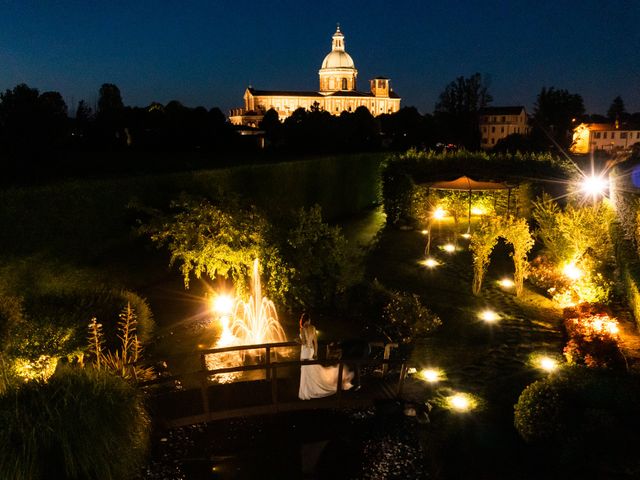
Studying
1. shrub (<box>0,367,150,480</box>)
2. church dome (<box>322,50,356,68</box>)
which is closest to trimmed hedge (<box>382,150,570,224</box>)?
shrub (<box>0,367,150,480</box>)

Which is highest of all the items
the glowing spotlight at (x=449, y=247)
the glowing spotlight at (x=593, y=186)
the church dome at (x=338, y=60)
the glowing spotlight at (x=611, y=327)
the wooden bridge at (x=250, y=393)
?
the church dome at (x=338, y=60)

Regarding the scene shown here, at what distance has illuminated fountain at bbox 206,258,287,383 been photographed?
1226 centimetres

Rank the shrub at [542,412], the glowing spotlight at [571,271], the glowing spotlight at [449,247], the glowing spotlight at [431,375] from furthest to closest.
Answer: the glowing spotlight at [449,247], the glowing spotlight at [571,271], the glowing spotlight at [431,375], the shrub at [542,412]

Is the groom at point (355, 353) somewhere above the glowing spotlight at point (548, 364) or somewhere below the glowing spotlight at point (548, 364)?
above

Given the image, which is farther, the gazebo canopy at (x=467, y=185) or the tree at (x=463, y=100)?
the tree at (x=463, y=100)

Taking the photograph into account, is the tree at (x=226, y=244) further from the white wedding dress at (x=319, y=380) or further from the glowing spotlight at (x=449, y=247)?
the glowing spotlight at (x=449, y=247)

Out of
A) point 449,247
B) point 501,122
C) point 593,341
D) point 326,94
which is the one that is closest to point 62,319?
point 593,341

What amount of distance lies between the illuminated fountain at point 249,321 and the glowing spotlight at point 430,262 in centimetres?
650

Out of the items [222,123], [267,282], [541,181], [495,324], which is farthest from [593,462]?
[222,123]

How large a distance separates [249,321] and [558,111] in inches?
3630

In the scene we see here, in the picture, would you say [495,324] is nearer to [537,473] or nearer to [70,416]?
A: [537,473]

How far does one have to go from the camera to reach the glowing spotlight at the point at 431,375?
1016cm

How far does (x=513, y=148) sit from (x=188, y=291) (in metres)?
45.3

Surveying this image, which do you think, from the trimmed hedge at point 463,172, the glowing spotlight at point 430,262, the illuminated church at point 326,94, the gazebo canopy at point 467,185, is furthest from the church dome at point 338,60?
the glowing spotlight at point 430,262
